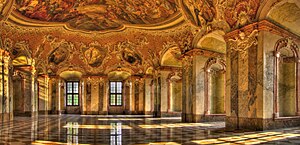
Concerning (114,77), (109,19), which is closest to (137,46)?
(109,19)

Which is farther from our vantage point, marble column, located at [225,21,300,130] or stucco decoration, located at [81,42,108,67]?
stucco decoration, located at [81,42,108,67]

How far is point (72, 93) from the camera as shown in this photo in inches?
1307

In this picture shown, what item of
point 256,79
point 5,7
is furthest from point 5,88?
point 256,79

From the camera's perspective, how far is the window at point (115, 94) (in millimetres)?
32594

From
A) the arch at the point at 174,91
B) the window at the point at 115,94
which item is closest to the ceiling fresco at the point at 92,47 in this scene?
the arch at the point at 174,91

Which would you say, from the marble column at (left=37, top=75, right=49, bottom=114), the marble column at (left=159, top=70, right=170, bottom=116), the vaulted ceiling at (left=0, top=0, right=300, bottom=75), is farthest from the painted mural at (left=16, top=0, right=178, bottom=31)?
the marble column at (left=37, top=75, right=49, bottom=114)

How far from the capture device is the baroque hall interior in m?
12.2

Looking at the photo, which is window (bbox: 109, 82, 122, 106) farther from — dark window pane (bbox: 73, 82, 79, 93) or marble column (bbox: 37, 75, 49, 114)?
marble column (bbox: 37, 75, 49, 114)

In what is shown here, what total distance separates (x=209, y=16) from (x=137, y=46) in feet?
38.6

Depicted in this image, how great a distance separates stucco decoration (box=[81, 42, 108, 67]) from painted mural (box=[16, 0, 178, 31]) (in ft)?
12.8

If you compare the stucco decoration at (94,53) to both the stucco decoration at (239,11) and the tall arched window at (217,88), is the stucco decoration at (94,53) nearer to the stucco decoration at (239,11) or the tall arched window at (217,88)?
the tall arched window at (217,88)

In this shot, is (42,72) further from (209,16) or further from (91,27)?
(209,16)

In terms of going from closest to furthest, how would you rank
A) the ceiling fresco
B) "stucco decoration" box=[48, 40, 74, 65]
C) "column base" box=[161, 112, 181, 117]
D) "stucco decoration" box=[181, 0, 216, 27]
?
"stucco decoration" box=[181, 0, 216, 27] < the ceiling fresco < "column base" box=[161, 112, 181, 117] < "stucco decoration" box=[48, 40, 74, 65]

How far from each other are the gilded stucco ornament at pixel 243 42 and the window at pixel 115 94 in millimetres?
20338
